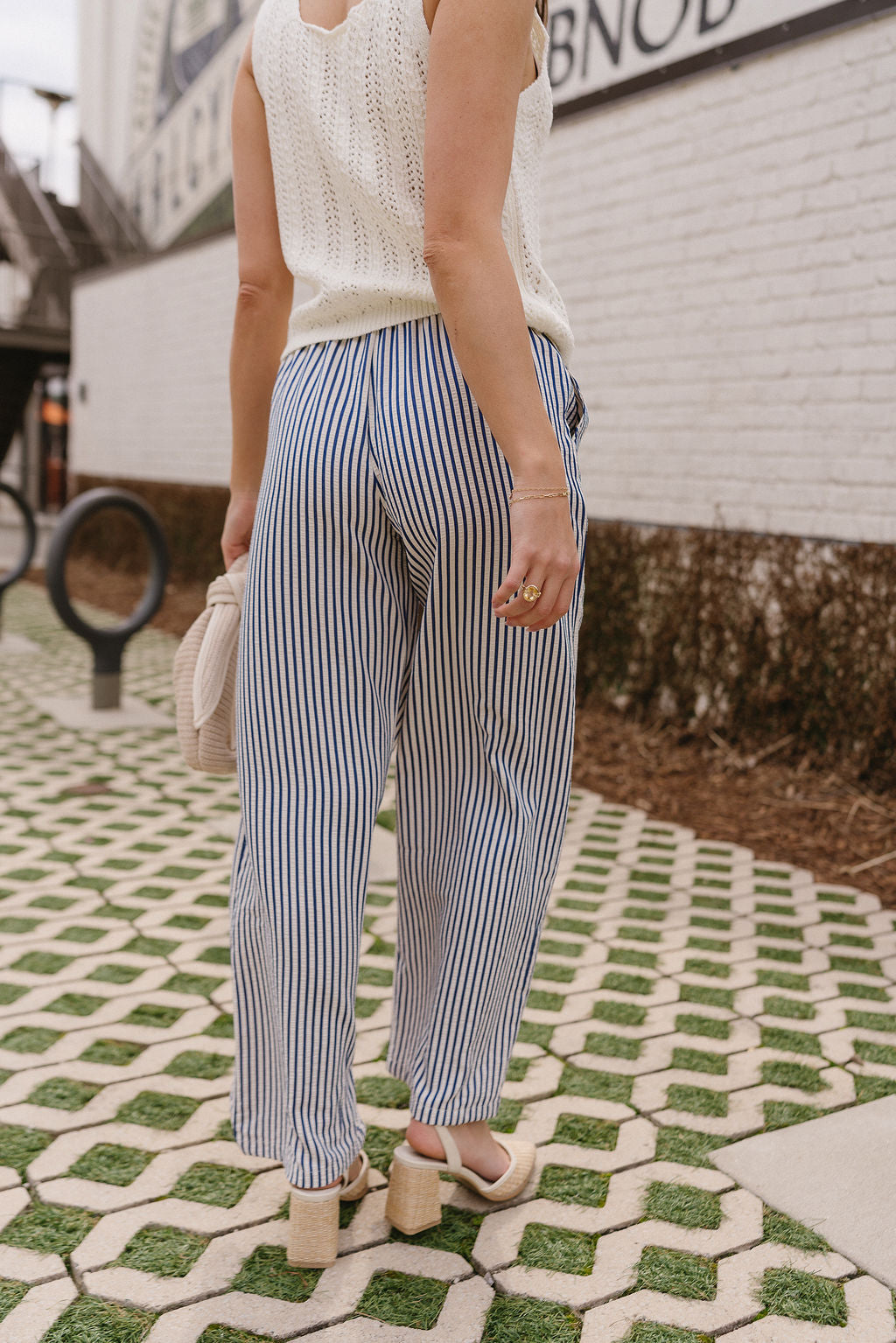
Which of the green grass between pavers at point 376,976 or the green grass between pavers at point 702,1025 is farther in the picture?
the green grass between pavers at point 376,976

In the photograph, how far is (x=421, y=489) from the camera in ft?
4.25

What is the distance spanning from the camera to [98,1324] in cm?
138

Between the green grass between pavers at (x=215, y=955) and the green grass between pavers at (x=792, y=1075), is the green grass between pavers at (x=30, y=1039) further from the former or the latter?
the green grass between pavers at (x=792, y=1075)

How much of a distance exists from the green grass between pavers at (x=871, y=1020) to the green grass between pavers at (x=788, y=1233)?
795 millimetres

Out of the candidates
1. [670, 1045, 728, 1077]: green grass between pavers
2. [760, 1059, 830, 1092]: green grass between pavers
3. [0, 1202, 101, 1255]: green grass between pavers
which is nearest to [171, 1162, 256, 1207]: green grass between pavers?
[0, 1202, 101, 1255]: green grass between pavers

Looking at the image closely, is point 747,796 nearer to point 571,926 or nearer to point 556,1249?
point 571,926

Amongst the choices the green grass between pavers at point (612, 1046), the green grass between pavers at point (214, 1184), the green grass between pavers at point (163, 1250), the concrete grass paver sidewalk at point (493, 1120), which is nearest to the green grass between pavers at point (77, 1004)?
the concrete grass paver sidewalk at point (493, 1120)

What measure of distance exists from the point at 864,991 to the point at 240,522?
5.87ft

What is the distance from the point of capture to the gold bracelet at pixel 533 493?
1221 mm

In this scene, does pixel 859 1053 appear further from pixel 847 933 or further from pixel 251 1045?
pixel 251 1045

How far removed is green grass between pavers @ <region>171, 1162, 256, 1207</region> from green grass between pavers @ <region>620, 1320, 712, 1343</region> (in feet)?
1.98

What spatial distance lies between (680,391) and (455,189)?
4.07 meters

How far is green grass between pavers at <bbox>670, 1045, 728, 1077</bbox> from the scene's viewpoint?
2.12m

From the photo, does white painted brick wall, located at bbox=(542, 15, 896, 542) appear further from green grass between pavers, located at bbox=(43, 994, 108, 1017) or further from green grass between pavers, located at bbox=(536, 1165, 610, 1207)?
green grass between pavers, located at bbox=(43, 994, 108, 1017)
